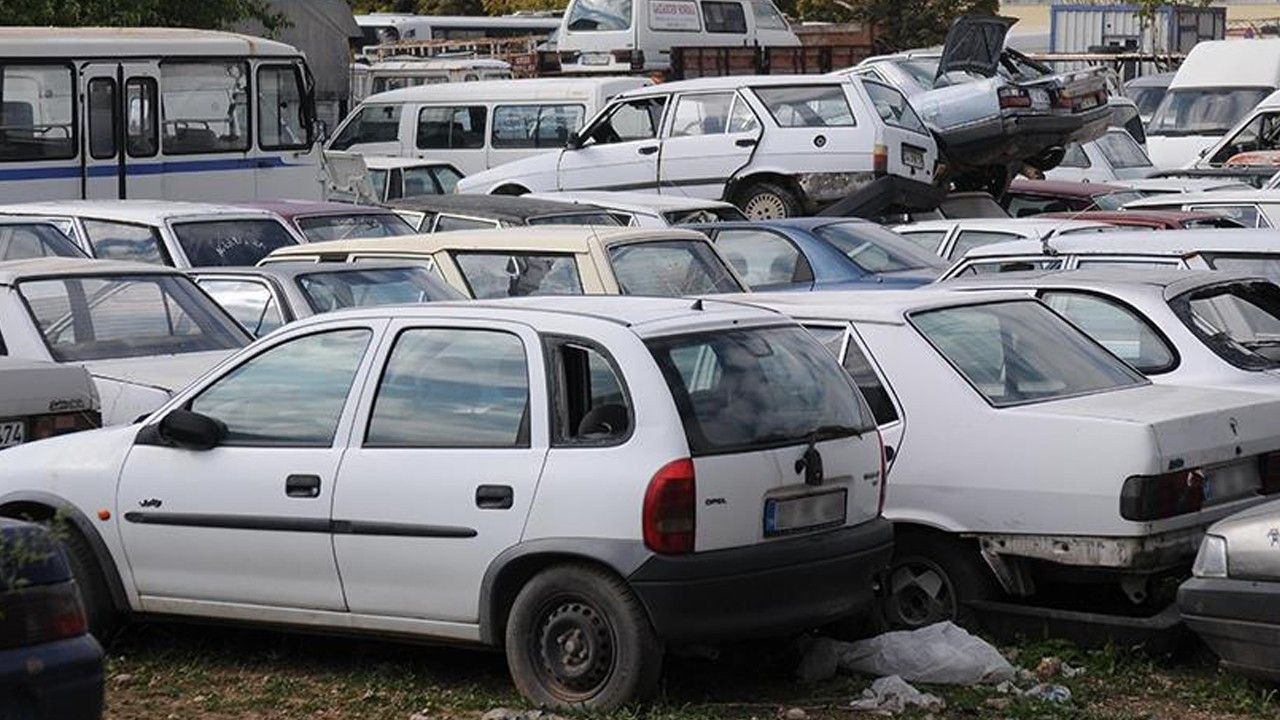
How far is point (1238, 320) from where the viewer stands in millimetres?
10375

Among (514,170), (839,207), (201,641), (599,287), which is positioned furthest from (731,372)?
(514,170)

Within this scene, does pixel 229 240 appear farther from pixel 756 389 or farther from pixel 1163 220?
pixel 756 389

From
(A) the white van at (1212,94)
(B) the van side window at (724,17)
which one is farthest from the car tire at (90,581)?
(B) the van side window at (724,17)

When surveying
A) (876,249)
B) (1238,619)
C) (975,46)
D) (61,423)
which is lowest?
(1238,619)

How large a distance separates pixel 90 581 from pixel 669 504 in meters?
2.57

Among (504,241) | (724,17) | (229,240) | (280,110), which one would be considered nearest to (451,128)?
(280,110)

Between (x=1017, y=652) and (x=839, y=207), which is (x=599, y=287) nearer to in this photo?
(x=1017, y=652)

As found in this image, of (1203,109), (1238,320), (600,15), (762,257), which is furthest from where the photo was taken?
(1203,109)

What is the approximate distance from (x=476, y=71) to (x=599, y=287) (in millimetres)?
18734

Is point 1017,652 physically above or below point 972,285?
below

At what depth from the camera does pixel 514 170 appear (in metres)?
22.9

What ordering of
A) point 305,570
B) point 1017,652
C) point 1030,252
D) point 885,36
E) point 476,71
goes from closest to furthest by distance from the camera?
1. point 305,570
2. point 1017,652
3. point 1030,252
4. point 476,71
5. point 885,36

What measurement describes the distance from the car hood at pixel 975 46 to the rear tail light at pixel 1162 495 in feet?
48.5

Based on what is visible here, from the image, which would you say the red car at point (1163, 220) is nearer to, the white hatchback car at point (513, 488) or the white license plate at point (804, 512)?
the white hatchback car at point (513, 488)
